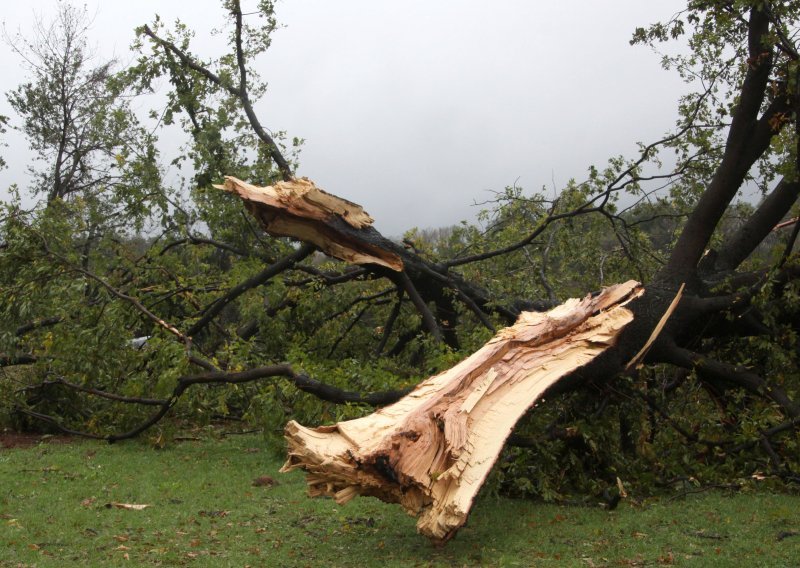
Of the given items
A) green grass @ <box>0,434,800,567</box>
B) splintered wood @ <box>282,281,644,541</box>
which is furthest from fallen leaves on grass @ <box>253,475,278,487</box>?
splintered wood @ <box>282,281,644,541</box>

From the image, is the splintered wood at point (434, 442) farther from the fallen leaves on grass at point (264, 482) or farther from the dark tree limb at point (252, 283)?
the dark tree limb at point (252, 283)

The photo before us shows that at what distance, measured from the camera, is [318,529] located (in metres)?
5.29

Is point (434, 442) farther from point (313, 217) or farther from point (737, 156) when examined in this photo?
point (737, 156)

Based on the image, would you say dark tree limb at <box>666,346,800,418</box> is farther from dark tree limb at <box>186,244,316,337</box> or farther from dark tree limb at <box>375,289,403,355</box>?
dark tree limb at <box>186,244,316,337</box>

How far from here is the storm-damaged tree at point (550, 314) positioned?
5145 millimetres

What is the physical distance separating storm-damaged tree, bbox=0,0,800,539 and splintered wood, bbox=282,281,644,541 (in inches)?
0.6

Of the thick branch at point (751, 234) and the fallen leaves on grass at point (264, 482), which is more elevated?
the thick branch at point (751, 234)

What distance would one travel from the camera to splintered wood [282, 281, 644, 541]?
4.54m

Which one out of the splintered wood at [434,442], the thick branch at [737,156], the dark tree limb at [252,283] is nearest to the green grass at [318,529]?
the splintered wood at [434,442]

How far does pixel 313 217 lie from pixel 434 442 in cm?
304

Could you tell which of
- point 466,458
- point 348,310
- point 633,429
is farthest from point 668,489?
point 348,310

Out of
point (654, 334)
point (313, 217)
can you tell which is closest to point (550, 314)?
point (654, 334)

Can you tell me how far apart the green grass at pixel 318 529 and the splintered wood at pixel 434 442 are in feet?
1.09

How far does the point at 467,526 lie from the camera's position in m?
5.27
